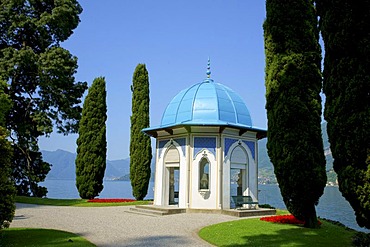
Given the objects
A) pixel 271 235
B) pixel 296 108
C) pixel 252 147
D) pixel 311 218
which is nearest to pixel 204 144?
pixel 252 147

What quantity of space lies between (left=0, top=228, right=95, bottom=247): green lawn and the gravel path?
47 cm

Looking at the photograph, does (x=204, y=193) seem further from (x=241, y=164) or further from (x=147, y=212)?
(x=147, y=212)

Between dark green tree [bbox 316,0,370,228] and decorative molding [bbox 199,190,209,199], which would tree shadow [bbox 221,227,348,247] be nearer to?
dark green tree [bbox 316,0,370,228]

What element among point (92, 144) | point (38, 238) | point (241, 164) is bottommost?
point (38, 238)

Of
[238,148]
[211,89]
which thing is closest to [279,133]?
[238,148]

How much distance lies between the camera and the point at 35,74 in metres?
24.0

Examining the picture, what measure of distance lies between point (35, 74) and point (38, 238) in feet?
57.8

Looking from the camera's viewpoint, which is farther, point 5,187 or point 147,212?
point 147,212

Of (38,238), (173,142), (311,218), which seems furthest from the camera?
(173,142)

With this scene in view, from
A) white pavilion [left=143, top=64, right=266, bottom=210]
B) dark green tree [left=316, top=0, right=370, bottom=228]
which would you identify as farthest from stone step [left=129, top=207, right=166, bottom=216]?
dark green tree [left=316, top=0, right=370, bottom=228]

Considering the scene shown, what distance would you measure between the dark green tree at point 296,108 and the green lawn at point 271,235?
2.95 feet

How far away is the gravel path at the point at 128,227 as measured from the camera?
917 centimetres

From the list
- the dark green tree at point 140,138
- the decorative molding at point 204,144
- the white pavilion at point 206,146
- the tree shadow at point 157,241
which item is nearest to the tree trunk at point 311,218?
the tree shadow at point 157,241

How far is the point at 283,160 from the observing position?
11430 millimetres
